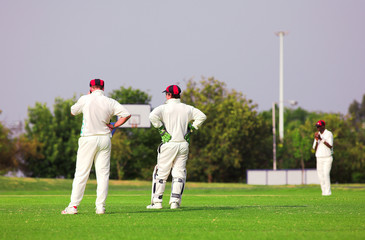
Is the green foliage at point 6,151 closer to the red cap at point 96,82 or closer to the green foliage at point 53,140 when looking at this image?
the green foliage at point 53,140

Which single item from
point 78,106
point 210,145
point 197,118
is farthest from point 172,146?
point 210,145

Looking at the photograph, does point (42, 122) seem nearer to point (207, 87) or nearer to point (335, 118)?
point (207, 87)

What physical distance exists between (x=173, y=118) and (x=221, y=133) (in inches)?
2050

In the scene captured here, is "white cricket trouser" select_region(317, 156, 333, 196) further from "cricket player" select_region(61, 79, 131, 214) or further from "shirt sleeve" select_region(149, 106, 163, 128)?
"cricket player" select_region(61, 79, 131, 214)

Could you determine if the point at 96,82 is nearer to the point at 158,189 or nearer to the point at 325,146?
the point at 158,189

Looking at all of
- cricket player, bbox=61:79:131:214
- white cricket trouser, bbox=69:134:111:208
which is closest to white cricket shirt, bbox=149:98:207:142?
cricket player, bbox=61:79:131:214

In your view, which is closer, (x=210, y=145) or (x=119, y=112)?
(x=119, y=112)

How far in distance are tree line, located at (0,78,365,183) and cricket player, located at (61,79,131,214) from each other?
47668 millimetres

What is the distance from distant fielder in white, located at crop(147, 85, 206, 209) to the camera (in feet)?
40.9

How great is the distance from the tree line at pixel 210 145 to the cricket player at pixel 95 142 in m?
47.7

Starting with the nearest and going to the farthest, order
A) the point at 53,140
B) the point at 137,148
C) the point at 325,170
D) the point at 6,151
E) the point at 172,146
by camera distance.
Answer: the point at 172,146 → the point at 325,170 → the point at 6,151 → the point at 137,148 → the point at 53,140

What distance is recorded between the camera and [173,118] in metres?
12.6

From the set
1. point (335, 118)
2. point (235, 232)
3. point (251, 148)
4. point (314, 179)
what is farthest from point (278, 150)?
point (235, 232)

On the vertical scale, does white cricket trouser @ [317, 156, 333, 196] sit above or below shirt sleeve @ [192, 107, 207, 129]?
below
